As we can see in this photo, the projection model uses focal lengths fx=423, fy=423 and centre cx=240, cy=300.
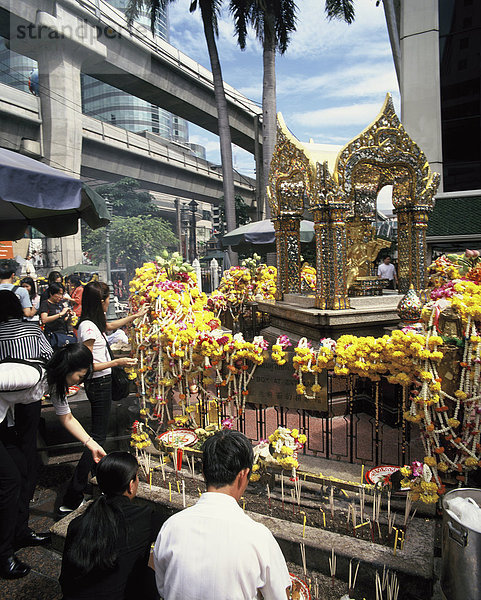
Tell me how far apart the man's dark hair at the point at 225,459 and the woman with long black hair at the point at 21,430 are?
5.71 ft

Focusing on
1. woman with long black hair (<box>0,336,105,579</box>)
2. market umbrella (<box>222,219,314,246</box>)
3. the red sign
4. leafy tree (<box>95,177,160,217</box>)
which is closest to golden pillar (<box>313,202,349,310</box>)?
woman with long black hair (<box>0,336,105,579</box>)

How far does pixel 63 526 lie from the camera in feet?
11.1

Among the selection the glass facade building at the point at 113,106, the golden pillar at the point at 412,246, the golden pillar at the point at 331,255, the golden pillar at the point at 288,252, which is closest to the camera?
the golden pillar at the point at 331,255

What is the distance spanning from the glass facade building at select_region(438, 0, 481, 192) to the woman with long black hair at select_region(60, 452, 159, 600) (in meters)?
14.2

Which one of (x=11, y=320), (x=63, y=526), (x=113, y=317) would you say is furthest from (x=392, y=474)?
(x=113, y=317)

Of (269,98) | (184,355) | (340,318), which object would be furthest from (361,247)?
(269,98)

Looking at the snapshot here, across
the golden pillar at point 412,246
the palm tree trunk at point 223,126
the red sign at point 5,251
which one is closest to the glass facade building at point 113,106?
the palm tree trunk at point 223,126

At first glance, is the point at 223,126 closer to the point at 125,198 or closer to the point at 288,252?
the point at 288,252

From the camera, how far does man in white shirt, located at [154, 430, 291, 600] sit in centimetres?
153

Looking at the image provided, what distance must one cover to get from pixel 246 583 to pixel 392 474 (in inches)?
96.6

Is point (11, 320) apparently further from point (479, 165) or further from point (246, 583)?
point (479, 165)

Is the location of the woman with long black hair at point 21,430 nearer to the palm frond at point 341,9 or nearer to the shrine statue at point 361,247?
the shrine statue at point 361,247

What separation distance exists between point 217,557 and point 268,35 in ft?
61.3

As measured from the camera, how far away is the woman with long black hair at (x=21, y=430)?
303 centimetres
